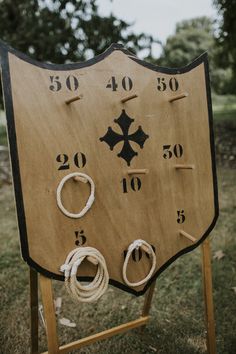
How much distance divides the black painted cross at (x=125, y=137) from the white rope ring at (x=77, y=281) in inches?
17.6

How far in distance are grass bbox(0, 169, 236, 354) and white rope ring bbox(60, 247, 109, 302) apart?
1.00m

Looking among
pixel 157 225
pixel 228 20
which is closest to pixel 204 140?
pixel 157 225

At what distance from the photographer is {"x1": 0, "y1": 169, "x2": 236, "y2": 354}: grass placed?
2.36 m

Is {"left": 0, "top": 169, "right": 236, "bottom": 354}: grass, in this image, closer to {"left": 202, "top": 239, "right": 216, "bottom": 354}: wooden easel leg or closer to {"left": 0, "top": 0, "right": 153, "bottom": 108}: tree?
{"left": 202, "top": 239, "right": 216, "bottom": 354}: wooden easel leg

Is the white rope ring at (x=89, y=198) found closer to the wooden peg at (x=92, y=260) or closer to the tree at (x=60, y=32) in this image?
the wooden peg at (x=92, y=260)

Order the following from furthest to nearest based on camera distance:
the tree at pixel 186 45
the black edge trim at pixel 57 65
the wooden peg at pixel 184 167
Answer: the tree at pixel 186 45 < the wooden peg at pixel 184 167 < the black edge trim at pixel 57 65

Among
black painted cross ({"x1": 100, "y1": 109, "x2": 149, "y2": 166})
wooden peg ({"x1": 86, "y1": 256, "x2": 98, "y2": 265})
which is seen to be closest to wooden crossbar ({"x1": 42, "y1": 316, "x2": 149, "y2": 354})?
wooden peg ({"x1": 86, "y1": 256, "x2": 98, "y2": 265})

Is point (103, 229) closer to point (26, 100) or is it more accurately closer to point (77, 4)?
point (26, 100)

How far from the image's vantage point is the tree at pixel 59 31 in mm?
8477

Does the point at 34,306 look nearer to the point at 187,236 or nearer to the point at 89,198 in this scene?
the point at 89,198

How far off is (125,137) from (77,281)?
67 cm

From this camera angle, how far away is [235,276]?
316 cm

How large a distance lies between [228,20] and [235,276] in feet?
22.8

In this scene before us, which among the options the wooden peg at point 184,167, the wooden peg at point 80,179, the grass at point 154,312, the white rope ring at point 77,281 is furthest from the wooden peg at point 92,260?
the grass at point 154,312
